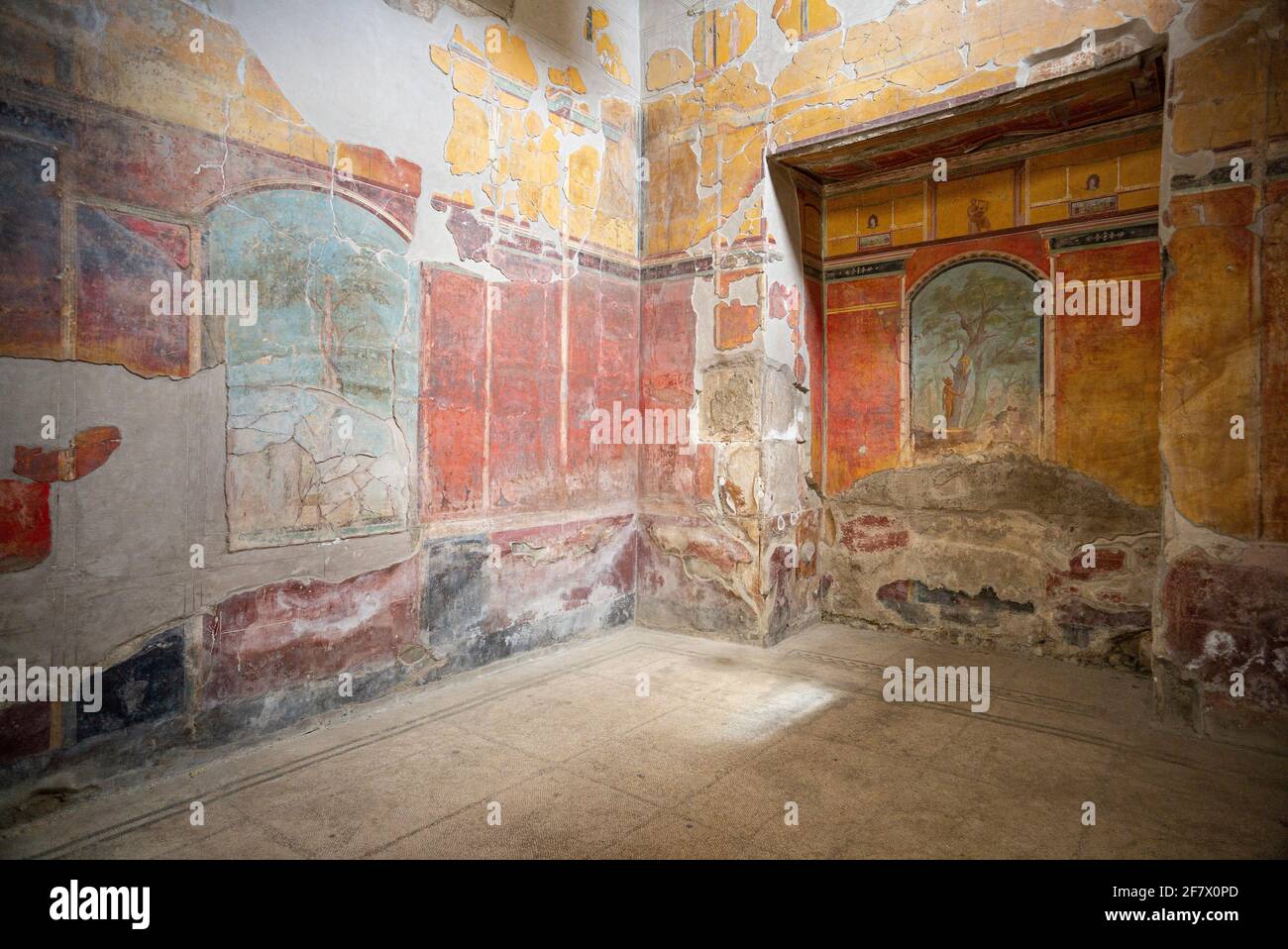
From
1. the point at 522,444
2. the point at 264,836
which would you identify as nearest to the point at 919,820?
the point at 264,836

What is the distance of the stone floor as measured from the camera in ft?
7.13

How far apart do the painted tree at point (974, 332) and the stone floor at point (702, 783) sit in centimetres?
170

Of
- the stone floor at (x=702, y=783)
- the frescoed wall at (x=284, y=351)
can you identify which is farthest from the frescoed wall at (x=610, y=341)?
the stone floor at (x=702, y=783)

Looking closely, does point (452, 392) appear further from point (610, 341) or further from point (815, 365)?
point (815, 365)

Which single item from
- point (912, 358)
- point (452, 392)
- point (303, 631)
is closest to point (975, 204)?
point (912, 358)

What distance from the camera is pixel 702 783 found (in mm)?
2551

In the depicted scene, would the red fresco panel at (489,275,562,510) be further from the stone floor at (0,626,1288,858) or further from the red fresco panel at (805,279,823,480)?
the red fresco panel at (805,279,823,480)

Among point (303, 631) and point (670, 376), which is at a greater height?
point (670, 376)

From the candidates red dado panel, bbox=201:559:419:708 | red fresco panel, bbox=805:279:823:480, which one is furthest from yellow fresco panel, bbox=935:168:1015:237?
red dado panel, bbox=201:559:419:708

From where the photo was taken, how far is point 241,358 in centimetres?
276

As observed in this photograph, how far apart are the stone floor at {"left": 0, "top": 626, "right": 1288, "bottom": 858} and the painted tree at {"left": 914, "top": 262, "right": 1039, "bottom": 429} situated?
1701mm

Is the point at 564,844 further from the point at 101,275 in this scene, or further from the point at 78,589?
the point at 101,275

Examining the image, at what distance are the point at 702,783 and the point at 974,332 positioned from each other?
124 inches

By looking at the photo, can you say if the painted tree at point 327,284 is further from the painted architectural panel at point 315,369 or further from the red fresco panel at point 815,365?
the red fresco panel at point 815,365
